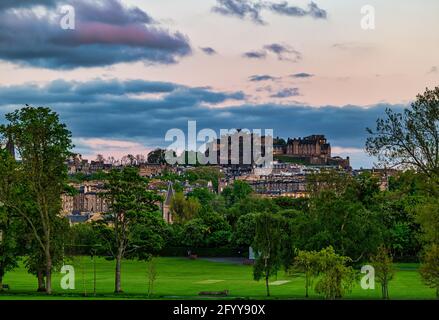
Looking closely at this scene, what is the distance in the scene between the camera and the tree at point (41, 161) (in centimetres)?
5331

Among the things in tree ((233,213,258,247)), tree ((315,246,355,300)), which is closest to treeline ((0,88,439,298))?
tree ((315,246,355,300))

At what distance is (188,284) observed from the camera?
6444cm

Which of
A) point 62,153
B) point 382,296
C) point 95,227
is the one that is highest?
point 62,153

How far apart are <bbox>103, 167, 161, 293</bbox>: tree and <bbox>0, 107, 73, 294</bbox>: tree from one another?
477 cm

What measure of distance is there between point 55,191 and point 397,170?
2379 cm

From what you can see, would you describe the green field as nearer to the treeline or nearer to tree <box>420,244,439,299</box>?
the treeline

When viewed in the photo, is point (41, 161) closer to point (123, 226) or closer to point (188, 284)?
point (123, 226)

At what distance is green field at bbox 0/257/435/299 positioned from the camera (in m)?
52.7

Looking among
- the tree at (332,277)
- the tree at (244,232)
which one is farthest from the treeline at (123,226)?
the tree at (244,232)
